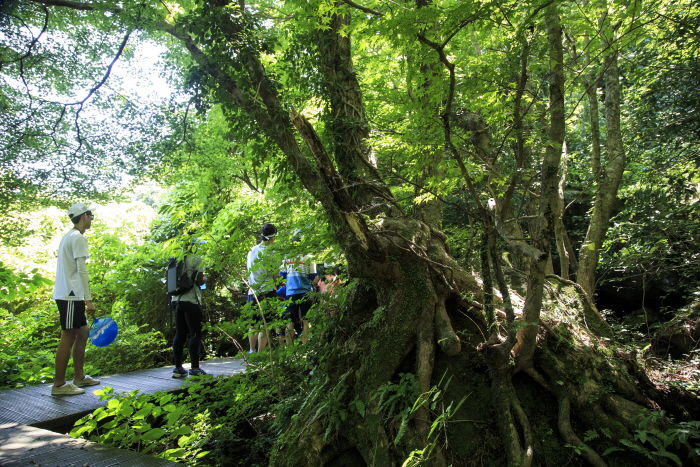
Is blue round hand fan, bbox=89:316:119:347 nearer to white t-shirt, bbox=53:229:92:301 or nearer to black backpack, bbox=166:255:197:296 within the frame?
white t-shirt, bbox=53:229:92:301

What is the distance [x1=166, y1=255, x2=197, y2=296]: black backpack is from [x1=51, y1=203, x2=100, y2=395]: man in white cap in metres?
0.92

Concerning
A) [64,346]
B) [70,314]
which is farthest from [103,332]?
[70,314]

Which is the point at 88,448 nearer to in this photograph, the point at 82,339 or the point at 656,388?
the point at 82,339

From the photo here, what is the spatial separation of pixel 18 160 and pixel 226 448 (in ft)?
21.3

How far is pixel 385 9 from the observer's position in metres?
3.35

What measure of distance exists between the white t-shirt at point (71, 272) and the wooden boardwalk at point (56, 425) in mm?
1182

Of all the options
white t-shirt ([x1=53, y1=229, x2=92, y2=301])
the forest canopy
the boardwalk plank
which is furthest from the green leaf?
white t-shirt ([x1=53, y1=229, x2=92, y2=301])

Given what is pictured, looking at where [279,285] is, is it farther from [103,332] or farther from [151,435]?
[151,435]

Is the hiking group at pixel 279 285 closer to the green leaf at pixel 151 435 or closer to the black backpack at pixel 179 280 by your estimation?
the black backpack at pixel 179 280

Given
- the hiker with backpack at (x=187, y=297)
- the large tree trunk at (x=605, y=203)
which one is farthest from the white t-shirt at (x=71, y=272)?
the large tree trunk at (x=605, y=203)

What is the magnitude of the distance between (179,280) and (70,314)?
123 centimetres

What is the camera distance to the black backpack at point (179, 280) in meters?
5.40

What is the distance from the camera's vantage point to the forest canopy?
310 cm

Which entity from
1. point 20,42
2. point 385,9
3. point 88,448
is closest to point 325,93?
point 385,9
